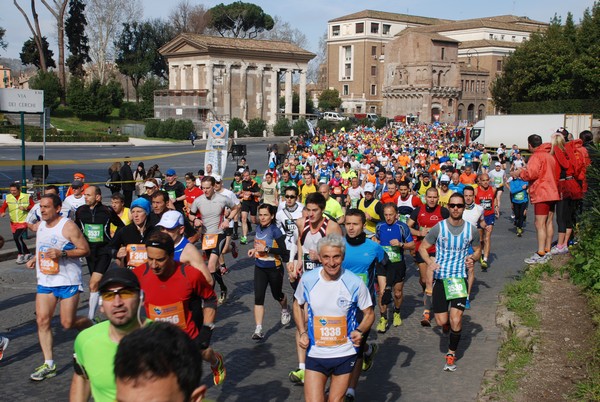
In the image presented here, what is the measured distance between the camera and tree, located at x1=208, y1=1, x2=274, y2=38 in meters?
97.6

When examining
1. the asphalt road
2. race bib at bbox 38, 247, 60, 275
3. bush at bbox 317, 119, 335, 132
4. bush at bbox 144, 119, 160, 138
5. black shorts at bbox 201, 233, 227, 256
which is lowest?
the asphalt road

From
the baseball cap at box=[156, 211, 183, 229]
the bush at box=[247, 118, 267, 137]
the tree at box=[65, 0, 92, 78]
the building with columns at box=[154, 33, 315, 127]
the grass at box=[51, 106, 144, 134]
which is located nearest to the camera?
the baseball cap at box=[156, 211, 183, 229]

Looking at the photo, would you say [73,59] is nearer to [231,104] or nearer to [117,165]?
[231,104]

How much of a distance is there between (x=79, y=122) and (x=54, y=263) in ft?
210

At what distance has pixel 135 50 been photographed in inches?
3570

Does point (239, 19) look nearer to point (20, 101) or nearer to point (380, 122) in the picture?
point (380, 122)

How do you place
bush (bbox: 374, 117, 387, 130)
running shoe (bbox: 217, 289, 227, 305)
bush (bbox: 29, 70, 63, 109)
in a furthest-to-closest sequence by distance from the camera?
bush (bbox: 374, 117, 387, 130), bush (bbox: 29, 70, 63, 109), running shoe (bbox: 217, 289, 227, 305)

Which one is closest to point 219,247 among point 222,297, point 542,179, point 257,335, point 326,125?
point 222,297

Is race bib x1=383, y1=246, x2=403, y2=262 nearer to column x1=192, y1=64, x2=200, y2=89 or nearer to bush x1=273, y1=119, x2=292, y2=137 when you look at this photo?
bush x1=273, y1=119, x2=292, y2=137

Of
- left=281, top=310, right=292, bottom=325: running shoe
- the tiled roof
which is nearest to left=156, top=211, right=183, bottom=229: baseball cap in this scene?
left=281, top=310, right=292, bottom=325: running shoe

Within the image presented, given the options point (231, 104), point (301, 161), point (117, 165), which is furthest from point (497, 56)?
point (117, 165)

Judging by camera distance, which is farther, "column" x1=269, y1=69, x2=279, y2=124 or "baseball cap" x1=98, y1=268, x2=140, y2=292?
"column" x1=269, y1=69, x2=279, y2=124

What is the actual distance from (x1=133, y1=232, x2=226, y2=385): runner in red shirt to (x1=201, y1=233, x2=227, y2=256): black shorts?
218 inches

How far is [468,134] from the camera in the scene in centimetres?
5306
